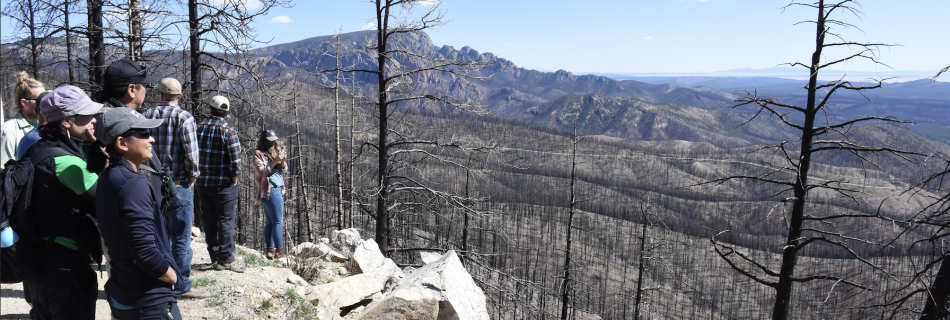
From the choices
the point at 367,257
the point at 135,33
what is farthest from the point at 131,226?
the point at 135,33

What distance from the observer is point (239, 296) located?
5.77m

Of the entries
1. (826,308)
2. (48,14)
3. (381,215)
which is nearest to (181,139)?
(381,215)

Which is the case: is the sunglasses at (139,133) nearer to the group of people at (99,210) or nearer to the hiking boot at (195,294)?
the group of people at (99,210)

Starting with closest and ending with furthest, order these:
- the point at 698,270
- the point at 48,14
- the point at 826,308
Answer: the point at 48,14 → the point at 826,308 → the point at 698,270

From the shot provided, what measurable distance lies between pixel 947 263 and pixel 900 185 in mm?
160122

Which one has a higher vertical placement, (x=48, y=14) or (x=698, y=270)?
(x=48, y=14)

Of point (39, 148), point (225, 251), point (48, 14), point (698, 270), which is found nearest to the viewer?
point (39, 148)

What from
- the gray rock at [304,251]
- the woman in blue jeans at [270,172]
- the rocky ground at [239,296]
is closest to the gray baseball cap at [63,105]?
the rocky ground at [239,296]

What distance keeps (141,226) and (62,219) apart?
76cm

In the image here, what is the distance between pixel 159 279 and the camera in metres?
3.16

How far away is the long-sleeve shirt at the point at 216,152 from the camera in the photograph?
578cm

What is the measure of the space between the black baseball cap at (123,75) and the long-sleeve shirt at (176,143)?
22.8 inches

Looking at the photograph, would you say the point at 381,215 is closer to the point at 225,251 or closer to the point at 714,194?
the point at 225,251

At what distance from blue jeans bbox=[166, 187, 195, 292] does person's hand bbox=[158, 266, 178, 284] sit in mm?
1909
